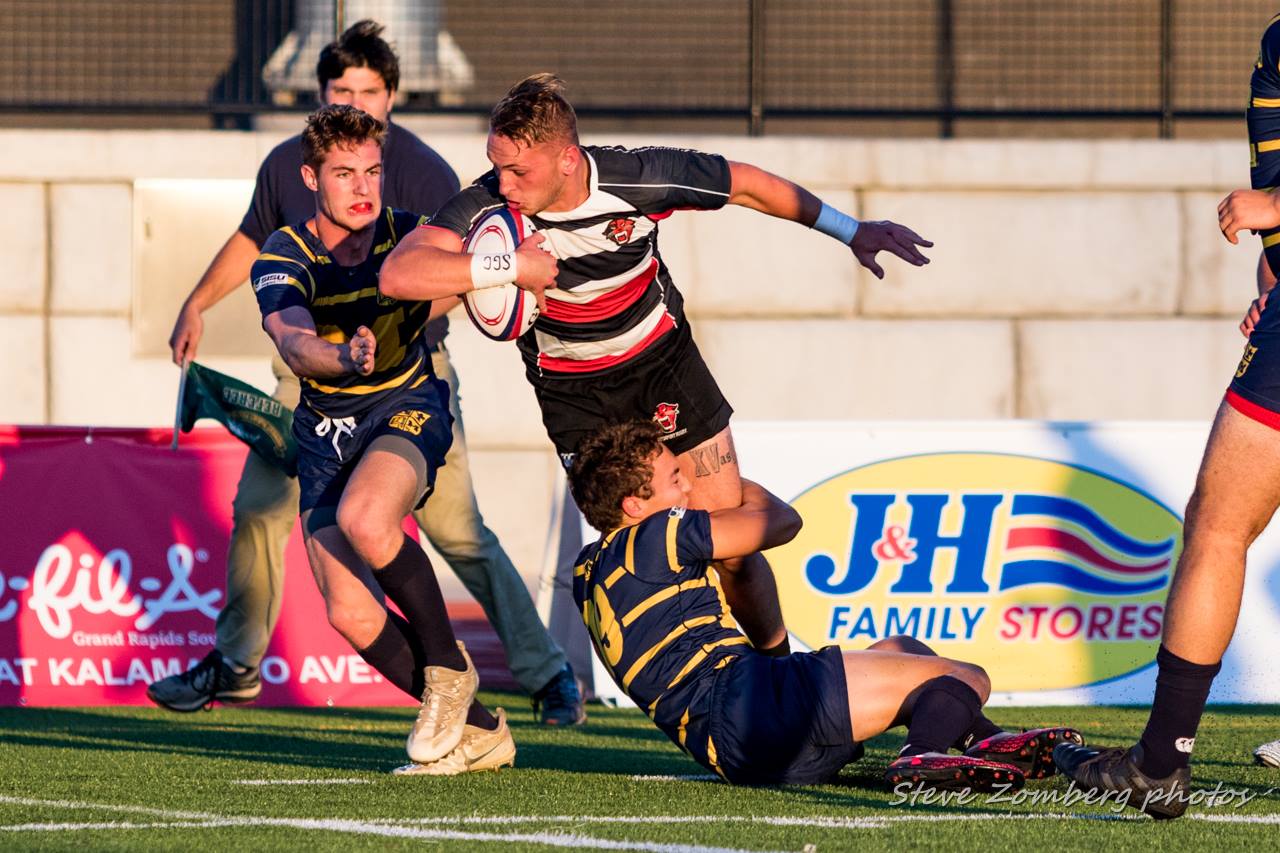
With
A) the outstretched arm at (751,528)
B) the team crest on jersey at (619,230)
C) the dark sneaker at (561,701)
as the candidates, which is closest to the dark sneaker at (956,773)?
the outstretched arm at (751,528)

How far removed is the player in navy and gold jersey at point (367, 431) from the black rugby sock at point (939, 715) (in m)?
1.42

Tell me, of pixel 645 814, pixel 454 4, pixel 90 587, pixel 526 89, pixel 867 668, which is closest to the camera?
pixel 645 814

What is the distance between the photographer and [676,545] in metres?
5.34

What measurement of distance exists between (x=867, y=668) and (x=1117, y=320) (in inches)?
338

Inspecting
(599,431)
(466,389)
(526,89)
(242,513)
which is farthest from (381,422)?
(466,389)

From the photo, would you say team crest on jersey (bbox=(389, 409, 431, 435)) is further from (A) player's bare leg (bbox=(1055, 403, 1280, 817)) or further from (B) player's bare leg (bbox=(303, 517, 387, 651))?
(A) player's bare leg (bbox=(1055, 403, 1280, 817))

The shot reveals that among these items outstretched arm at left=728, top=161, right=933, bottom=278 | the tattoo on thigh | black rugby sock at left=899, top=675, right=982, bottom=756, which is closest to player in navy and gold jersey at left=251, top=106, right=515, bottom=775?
the tattoo on thigh

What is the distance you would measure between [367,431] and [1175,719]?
2680mm

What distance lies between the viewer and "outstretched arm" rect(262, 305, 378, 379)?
548 cm

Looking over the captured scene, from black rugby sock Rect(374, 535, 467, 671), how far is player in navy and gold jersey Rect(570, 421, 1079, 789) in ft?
1.71

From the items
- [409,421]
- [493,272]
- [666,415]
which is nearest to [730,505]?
[666,415]

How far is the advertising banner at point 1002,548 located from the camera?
26.1ft

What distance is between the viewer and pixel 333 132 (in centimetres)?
615

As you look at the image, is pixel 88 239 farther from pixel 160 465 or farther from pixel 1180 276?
pixel 1180 276
